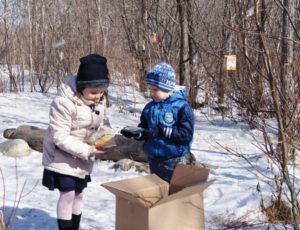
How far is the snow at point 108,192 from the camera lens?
3.61 meters

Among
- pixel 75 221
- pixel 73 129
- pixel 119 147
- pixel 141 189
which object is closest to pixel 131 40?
pixel 119 147

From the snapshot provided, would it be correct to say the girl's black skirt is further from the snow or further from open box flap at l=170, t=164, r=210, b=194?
open box flap at l=170, t=164, r=210, b=194

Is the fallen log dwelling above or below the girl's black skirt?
below

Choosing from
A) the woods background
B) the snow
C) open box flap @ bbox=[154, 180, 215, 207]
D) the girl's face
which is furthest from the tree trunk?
open box flap @ bbox=[154, 180, 215, 207]

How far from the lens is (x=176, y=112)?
9.14ft

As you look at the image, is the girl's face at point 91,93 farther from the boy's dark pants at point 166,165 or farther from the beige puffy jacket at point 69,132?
the boy's dark pants at point 166,165

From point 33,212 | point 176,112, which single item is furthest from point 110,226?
point 176,112

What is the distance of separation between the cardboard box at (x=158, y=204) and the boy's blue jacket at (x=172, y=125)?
518 millimetres

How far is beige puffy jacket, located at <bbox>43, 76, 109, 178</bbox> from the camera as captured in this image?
2.65 m

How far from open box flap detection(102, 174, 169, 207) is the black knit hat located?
28.6 inches

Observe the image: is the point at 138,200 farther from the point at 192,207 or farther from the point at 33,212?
the point at 33,212

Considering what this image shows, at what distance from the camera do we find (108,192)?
14.4ft

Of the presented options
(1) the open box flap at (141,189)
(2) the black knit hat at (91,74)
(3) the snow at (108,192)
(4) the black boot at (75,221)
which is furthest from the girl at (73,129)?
(1) the open box flap at (141,189)

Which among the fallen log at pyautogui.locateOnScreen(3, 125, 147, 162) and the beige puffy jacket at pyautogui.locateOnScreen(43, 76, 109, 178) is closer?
the beige puffy jacket at pyautogui.locateOnScreen(43, 76, 109, 178)
